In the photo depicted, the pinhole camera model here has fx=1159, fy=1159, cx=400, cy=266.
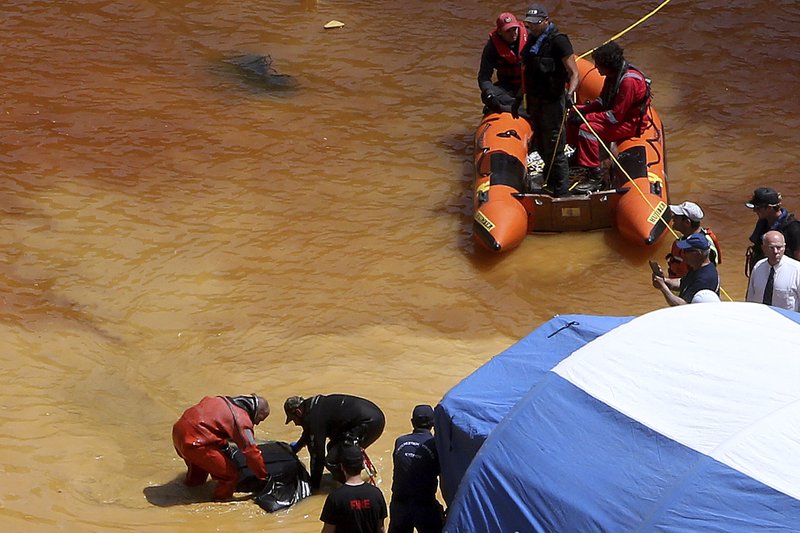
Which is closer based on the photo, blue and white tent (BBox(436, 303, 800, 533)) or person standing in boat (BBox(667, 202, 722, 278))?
blue and white tent (BBox(436, 303, 800, 533))

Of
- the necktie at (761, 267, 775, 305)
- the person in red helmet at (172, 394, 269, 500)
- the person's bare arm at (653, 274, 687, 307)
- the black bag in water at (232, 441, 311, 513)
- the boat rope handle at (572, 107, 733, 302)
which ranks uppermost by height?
the necktie at (761, 267, 775, 305)

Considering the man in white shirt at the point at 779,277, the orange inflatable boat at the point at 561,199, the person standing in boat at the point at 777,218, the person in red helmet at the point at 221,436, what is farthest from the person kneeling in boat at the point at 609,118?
the person in red helmet at the point at 221,436

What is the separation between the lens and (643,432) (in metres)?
5.17

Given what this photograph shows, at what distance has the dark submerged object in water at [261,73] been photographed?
14023mm

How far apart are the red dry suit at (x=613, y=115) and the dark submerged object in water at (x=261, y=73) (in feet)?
13.5

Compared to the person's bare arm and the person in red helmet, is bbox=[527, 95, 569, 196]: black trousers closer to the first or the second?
the person's bare arm

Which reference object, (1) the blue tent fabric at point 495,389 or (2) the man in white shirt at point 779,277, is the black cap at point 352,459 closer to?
(1) the blue tent fabric at point 495,389

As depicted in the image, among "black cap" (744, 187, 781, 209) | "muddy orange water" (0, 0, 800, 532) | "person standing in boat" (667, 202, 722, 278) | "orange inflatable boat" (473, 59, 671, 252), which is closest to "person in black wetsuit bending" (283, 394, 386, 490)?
"muddy orange water" (0, 0, 800, 532)

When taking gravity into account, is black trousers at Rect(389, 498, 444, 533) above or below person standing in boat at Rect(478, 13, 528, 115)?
below

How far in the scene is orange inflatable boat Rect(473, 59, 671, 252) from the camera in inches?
418

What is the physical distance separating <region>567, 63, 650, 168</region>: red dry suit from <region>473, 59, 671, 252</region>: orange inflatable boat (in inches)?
7.0

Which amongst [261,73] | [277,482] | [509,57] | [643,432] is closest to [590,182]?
[509,57]

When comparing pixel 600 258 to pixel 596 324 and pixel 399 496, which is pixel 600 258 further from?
pixel 399 496

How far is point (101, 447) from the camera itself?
312 inches
